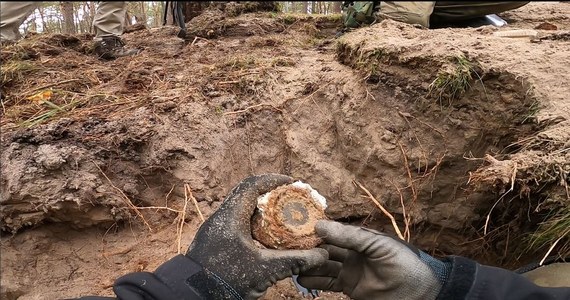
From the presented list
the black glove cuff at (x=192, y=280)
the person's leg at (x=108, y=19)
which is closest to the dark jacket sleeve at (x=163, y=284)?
the black glove cuff at (x=192, y=280)

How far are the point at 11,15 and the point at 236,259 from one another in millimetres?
2329

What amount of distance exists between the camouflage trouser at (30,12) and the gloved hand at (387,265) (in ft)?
7.76

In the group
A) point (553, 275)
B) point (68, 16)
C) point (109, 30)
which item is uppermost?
point (109, 30)

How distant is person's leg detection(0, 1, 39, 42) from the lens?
2.87 meters

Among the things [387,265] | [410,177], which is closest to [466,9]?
[410,177]

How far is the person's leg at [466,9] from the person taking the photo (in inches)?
139

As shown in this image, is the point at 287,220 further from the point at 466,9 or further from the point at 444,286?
the point at 466,9

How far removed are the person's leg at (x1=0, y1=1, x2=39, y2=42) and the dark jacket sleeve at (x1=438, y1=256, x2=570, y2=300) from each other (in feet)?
9.07

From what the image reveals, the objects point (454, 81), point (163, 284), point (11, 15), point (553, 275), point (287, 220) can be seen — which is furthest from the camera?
point (11, 15)

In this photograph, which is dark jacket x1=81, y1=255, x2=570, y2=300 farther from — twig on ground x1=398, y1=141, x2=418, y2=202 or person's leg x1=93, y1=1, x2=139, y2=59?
person's leg x1=93, y1=1, x2=139, y2=59

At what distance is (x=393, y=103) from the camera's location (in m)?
2.40

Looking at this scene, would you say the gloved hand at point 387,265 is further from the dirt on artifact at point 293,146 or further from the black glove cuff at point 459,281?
the dirt on artifact at point 293,146

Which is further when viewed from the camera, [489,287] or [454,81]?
[454,81]

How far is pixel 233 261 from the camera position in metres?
1.52
